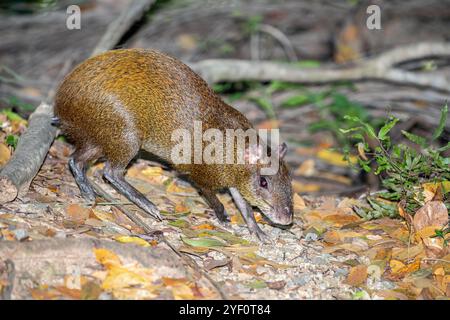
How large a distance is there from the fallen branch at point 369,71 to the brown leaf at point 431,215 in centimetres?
356

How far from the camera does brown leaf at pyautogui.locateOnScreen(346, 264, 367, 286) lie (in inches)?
173

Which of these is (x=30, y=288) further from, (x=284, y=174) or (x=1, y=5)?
(x=1, y=5)

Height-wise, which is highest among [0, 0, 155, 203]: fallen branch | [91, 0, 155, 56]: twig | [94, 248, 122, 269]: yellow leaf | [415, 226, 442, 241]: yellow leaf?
[91, 0, 155, 56]: twig

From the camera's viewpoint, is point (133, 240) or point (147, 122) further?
point (147, 122)

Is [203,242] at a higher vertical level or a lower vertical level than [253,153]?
lower

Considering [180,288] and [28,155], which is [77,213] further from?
[180,288]

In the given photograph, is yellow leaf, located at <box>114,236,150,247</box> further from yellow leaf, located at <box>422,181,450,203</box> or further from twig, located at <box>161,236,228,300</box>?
yellow leaf, located at <box>422,181,450,203</box>

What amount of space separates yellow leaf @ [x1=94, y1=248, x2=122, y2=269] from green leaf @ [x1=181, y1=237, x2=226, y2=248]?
32.0 inches

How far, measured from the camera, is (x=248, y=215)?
5.45 meters

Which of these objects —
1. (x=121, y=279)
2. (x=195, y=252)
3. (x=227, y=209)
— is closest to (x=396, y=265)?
(x=195, y=252)

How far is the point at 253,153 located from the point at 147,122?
3.29ft

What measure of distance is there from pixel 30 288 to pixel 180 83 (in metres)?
2.48

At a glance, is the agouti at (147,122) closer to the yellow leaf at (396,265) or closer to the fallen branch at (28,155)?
the fallen branch at (28,155)

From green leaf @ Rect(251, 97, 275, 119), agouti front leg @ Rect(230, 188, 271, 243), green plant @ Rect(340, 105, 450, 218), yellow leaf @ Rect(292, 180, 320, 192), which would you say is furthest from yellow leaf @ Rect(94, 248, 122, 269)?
green leaf @ Rect(251, 97, 275, 119)
